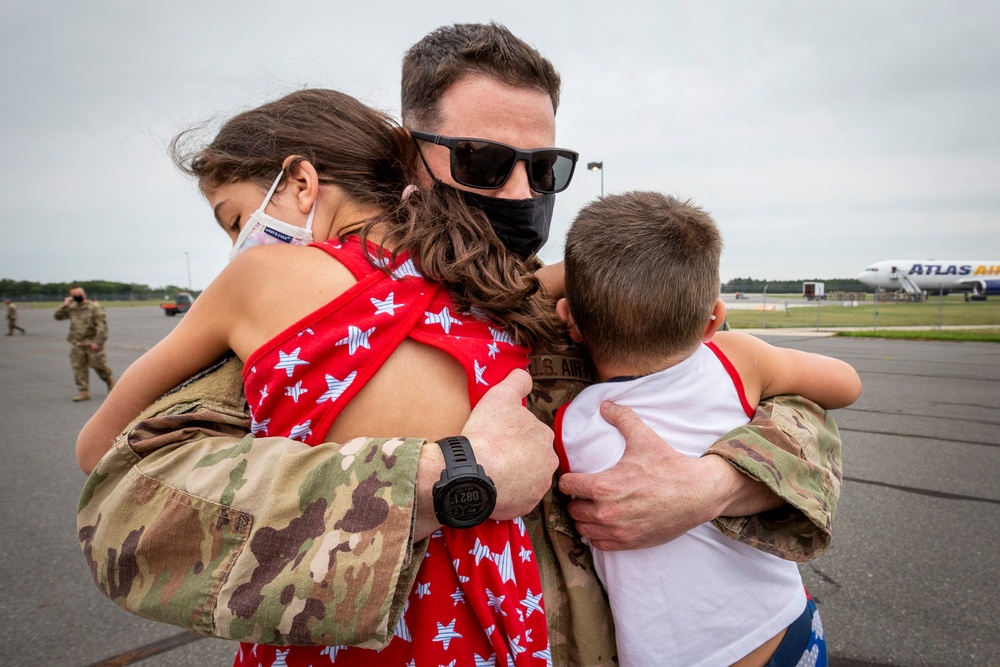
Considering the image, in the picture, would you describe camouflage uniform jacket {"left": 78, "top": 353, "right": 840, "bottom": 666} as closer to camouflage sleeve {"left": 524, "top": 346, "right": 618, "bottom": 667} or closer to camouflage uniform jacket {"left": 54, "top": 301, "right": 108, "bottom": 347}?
camouflage sleeve {"left": 524, "top": 346, "right": 618, "bottom": 667}

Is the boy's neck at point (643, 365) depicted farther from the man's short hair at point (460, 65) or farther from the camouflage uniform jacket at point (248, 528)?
the man's short hair at point (460, 65)

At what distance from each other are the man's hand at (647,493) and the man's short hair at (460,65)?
2.83 feet

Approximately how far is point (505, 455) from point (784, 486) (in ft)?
2.06

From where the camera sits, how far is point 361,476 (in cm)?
83

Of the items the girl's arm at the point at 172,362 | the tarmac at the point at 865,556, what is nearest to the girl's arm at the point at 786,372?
the girl's arm at the point at 172,362

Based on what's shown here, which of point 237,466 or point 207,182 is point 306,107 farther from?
point 237,466

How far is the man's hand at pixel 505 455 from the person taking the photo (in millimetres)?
868

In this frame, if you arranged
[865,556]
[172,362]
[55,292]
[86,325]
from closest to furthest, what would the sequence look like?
1. [172,362]
2. [865,556]
3. [86,325]
4. [55,292]

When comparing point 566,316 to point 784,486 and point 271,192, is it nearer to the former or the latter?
point 784,486

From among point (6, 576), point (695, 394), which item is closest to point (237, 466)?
point (695, 394)

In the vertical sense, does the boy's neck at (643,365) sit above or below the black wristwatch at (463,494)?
above

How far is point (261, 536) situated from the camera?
0.80 metres

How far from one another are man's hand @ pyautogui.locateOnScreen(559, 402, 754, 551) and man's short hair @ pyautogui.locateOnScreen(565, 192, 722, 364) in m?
0.19

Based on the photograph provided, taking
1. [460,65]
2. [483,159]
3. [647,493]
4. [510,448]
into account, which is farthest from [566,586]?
[460,65]
